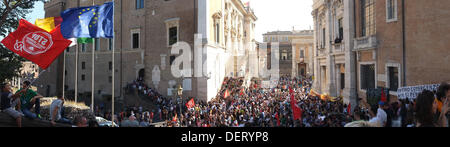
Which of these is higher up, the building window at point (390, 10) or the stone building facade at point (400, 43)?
the building window at point (390, 10)

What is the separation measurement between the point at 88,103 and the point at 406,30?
29.2m

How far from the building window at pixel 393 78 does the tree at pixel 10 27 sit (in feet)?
82.0

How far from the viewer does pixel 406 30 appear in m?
12.6

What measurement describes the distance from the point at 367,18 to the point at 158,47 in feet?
59.5

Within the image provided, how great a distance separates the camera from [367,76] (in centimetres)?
1634

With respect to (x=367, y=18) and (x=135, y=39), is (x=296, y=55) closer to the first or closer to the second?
(x=135, y=39)

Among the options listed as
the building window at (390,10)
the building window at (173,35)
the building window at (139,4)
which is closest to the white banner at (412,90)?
the building window at (390,10)

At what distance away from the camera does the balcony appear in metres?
14.8

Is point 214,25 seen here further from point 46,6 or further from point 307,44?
point 307,44

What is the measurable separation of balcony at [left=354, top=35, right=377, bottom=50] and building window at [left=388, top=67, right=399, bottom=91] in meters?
1.70

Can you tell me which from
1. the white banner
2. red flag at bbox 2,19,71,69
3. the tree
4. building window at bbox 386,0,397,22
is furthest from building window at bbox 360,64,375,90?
the tree

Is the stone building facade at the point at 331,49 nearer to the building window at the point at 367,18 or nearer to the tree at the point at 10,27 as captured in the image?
the building window at the point at 367,18

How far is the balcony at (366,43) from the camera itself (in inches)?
584
